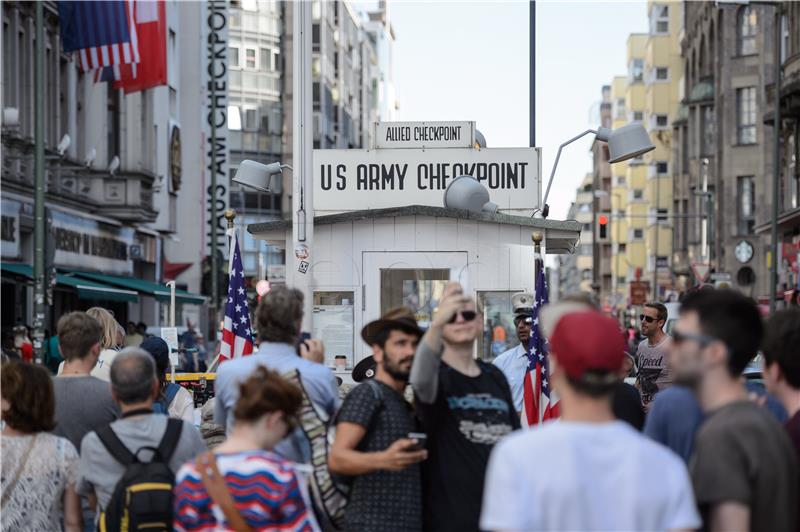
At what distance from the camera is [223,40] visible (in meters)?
55.6

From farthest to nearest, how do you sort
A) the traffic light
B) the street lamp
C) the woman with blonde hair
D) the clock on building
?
the traffic light, the clock on building, the street lamp, the woman with blonde hair

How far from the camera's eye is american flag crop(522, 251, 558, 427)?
12.1m

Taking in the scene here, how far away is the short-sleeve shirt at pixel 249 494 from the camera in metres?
5.55

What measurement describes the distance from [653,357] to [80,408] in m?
5.74

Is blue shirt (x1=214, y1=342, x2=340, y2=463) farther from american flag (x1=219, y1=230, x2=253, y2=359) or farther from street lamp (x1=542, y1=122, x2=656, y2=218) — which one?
street lamp (x1=542, y1=122, x2=656, y2=218)

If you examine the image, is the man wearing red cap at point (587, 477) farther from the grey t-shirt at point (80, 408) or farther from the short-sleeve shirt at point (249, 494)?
the grey t-shirt at point (80, 408)

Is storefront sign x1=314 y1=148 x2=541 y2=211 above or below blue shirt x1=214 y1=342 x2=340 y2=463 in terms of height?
above

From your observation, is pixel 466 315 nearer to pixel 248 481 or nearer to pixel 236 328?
pixel 248 481

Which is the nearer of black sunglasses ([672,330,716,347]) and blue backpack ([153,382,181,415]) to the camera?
black sunglasses ([672,330,716,347])

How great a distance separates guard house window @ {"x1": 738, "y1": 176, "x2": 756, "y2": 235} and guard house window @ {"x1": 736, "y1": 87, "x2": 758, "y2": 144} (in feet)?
5.80

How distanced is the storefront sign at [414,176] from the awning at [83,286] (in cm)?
1221

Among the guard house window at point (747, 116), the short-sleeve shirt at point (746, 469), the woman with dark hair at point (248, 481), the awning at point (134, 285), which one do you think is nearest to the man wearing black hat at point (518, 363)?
the woman with dark hair at point (248, 481)

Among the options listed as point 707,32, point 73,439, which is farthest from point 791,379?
point 707,32

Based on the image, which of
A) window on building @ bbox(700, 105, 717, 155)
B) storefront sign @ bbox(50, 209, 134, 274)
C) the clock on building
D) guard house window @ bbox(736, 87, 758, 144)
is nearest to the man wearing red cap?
storefront sign @ bbox(50, 209, 134, 274)
